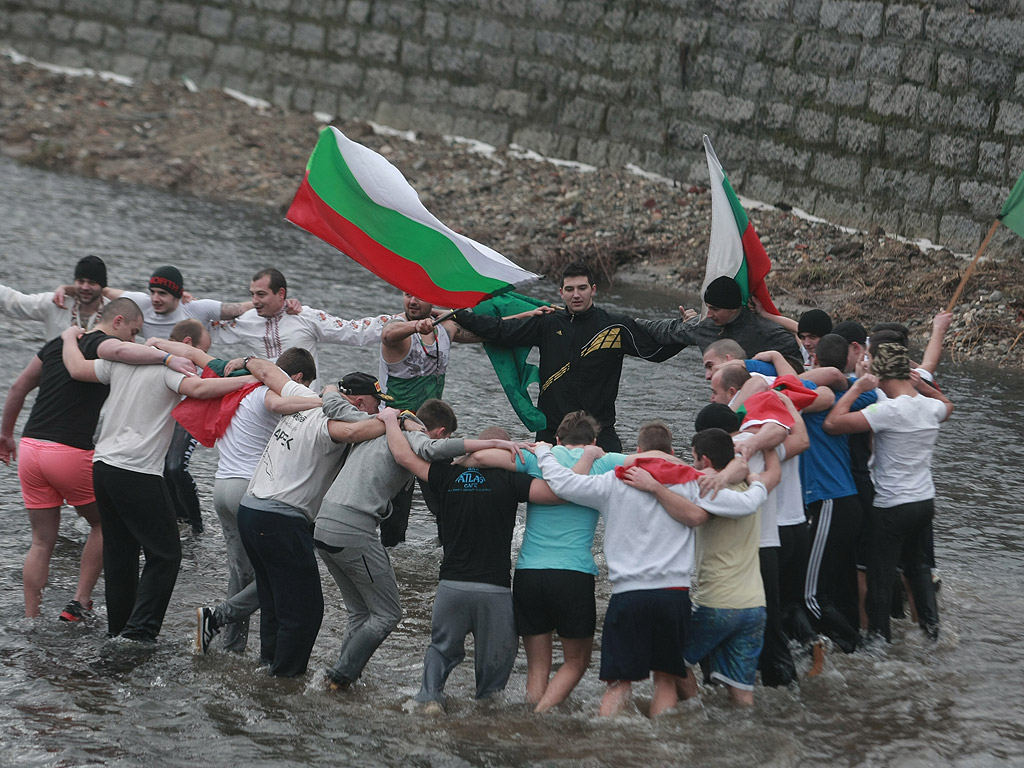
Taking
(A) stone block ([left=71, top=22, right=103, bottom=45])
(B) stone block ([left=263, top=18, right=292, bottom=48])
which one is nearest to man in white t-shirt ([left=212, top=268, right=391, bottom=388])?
(B) stone block ([left=263, top=18, right=292, bottom=48])

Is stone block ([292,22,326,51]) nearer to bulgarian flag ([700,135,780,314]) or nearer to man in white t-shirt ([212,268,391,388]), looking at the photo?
man in white t-shirt ([212,268,391,388])

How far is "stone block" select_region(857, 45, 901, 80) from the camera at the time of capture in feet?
54.2

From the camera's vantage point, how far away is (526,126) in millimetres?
21188

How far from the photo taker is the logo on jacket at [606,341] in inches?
309

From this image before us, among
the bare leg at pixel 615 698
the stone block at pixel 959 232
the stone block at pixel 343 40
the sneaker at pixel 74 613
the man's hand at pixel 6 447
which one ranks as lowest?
the sneaker at pixel 74 613

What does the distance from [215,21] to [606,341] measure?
19876 millimetres

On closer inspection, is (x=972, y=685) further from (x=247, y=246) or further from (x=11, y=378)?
(x=247, y=246)

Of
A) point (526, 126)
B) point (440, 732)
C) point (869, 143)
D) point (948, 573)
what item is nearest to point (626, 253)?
point (869, 143)

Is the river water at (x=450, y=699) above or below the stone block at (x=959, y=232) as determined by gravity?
below

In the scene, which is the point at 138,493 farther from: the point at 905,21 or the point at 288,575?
the point at 905,21

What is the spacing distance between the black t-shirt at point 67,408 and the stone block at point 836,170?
12429mm

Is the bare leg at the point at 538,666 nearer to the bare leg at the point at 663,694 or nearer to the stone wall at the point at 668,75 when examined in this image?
the bare leg at the point at 663,694

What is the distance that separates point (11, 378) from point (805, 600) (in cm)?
793

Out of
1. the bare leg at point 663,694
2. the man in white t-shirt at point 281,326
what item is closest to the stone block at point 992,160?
the man in white t-shirt at point 281,326
